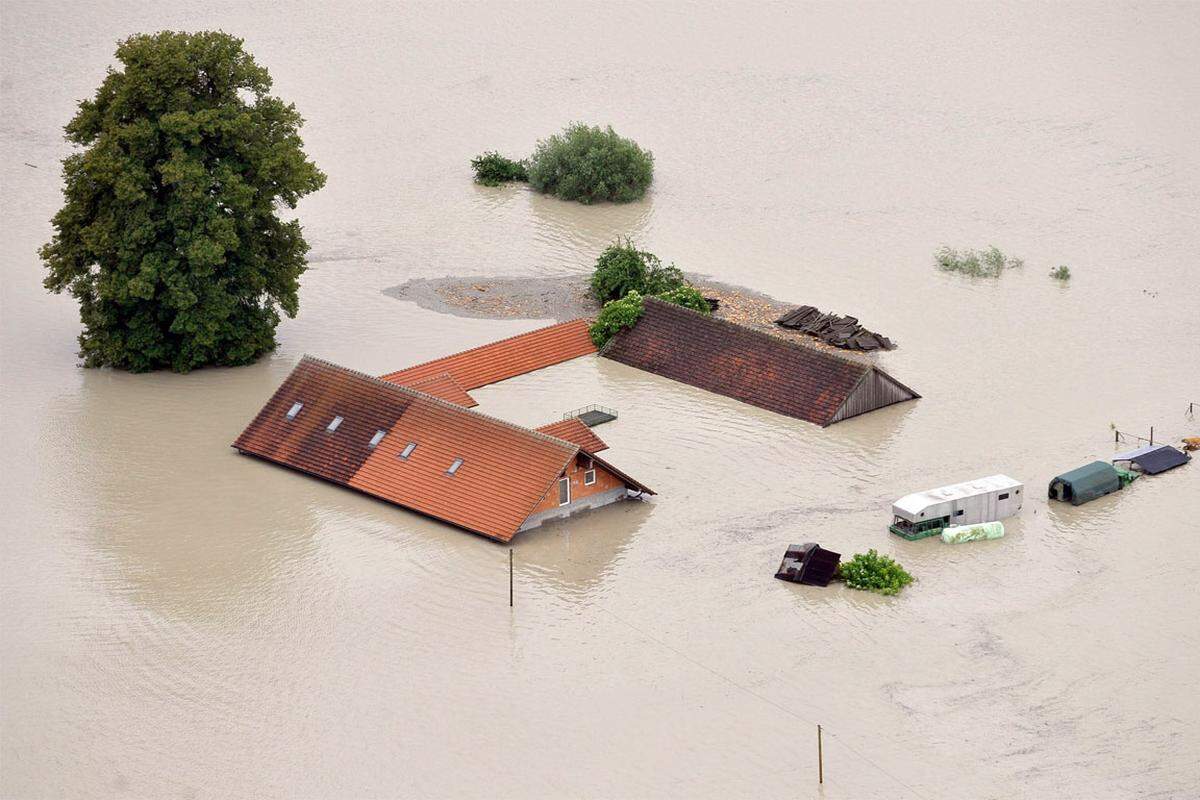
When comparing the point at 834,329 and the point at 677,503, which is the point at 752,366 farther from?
the point at 677,503

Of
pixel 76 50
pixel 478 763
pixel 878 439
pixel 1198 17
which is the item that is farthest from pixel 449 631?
pixel 1198 17

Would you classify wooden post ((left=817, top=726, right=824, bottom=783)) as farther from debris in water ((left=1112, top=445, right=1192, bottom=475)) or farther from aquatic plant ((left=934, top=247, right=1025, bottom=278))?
aquatic plant ((left=934, top=247, right=1025, bottom=278))

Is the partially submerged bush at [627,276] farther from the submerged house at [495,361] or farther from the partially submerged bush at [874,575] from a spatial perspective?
the partially submerged bush at [874,575]

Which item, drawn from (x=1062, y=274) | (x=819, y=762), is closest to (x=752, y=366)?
(x=1062, y=274)

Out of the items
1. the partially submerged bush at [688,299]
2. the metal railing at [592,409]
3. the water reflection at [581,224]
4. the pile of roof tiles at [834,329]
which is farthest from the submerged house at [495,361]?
the water reflection at [581,224]

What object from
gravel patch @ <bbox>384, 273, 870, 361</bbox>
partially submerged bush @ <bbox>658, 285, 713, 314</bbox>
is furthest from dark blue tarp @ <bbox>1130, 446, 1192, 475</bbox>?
partially submerged bush @ <bbox>658, 285, 713, 314</bbox>

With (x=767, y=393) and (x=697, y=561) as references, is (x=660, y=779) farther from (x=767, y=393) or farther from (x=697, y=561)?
(x=767, y=393)
